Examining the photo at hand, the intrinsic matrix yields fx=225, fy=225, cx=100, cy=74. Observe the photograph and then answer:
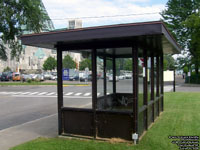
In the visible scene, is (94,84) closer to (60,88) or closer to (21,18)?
(60,88)

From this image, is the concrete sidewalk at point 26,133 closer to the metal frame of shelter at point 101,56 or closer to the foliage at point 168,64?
the metal frame of shelter at point 101,56

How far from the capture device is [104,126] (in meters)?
5.63

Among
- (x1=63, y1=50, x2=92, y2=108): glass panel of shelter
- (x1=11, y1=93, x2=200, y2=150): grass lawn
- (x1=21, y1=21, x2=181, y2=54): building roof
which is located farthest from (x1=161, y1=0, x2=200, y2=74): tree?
(x1=21, y1=21, x2=181, y2=54): building roof

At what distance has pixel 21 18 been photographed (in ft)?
73.6

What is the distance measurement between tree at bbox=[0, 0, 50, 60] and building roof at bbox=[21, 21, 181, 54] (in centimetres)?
1767

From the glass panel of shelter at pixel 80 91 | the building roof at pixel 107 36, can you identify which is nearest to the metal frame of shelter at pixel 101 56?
the building roof at pixel 107 36

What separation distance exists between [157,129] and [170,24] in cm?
3496

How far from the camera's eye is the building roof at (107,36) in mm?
4654

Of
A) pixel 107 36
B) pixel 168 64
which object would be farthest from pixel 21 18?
pixel 168 64

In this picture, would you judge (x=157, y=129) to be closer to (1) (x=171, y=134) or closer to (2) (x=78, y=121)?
(1) (x=171, y=134)

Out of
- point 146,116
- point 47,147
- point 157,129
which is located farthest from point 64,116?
point 157,129

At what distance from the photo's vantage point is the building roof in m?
4.65

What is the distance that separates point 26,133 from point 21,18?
18228 mm

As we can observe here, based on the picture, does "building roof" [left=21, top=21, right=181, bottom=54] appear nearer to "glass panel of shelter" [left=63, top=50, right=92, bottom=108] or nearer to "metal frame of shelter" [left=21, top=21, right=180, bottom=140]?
"metal frame of shelter" [left=21, top=21, right=180, bottom=140]
